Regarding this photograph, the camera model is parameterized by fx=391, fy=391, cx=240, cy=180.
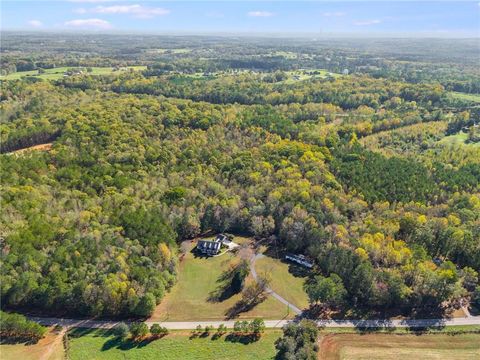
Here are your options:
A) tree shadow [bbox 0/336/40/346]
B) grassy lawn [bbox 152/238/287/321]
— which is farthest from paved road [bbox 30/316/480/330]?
tree shadow [bbox 0/336/40/346]

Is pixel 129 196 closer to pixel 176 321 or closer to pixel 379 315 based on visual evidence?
pixel 176 321

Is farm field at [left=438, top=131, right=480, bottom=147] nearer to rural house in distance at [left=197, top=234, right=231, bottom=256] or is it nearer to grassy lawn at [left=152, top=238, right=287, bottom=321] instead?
rural house in distance at [left=197, top=234, right=231, bottom=256]

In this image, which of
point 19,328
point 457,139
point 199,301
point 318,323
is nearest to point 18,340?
point 19,328

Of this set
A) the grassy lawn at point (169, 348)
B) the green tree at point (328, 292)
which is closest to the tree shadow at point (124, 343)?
the grassy lawn at point (169, 348)

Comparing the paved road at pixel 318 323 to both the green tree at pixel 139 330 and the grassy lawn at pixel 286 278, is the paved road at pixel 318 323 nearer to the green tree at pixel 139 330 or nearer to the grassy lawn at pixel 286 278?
the green tree at pixel 139 330

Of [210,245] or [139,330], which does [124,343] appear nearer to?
[139,330]
